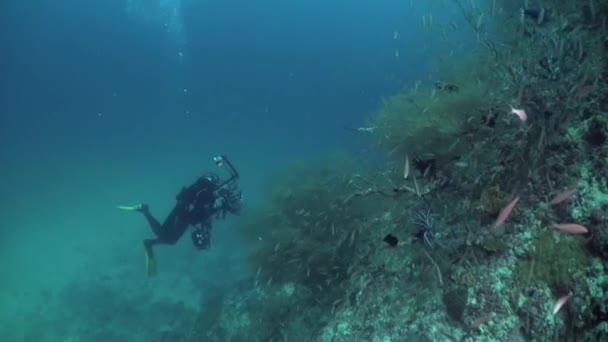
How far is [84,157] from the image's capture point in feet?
168

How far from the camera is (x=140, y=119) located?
224 feet

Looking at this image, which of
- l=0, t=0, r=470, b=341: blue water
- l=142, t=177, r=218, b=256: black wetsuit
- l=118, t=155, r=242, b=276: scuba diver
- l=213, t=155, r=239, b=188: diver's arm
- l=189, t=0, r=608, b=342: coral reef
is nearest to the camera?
l=189, t=0, r=608, b=342: coral reef

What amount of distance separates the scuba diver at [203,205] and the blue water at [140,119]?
146 inches

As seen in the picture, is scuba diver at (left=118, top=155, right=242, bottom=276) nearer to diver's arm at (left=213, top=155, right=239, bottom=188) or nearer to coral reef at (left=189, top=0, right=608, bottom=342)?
diver's arm at (left=213, top=155, right=239, bottom=188)

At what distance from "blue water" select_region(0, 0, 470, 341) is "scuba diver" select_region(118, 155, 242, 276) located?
3715 millimetres

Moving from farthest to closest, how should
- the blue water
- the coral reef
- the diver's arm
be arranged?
the blue water < the diver's arm < the coral reef

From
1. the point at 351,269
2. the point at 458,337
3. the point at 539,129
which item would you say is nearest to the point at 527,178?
the point at 539,129

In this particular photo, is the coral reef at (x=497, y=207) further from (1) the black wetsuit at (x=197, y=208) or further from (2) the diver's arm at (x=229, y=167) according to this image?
(1) the black wetsuit at (x=197, y=208)

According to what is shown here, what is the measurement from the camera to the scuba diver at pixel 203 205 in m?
10.2

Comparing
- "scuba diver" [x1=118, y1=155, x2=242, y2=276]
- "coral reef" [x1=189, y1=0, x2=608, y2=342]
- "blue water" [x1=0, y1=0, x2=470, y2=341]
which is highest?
"blue water" [x1=0, y1=0, x2=470, y2=341]

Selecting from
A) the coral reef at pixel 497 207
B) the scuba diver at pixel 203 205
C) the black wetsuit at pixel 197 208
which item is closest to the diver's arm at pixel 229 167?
the scuba diver at pixel 203 205

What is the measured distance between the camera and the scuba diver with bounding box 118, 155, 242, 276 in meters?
10.2

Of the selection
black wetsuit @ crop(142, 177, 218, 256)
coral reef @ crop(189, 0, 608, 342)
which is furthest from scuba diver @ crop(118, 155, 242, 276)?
coral reef @ crop(189, 0, 608, 342)

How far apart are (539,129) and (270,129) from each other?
5103 centimetres
